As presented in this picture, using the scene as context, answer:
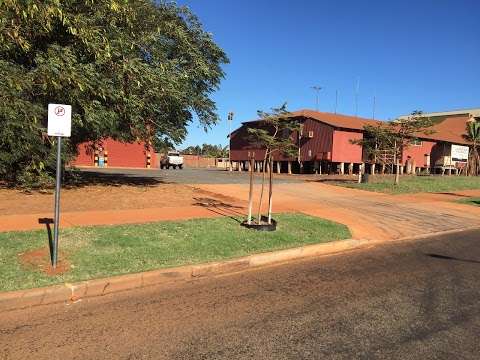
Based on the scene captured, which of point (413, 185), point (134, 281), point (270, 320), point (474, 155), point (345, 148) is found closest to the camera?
point (270, 320)

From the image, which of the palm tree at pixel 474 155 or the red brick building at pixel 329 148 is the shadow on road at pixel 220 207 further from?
the palm tree at pixel 474 155

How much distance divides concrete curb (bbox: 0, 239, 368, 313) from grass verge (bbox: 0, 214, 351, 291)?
0.19 m

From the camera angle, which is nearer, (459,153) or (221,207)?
(221,207)

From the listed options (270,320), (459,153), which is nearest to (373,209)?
(270,320)

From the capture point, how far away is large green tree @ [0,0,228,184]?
1024cm

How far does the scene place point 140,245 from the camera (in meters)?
A: 8.15

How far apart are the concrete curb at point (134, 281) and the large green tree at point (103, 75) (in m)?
4.08

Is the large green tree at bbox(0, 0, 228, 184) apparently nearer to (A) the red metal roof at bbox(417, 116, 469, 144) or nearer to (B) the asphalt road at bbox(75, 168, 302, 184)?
(B) the asphalt road at bbox(75, 168, 302, 184)

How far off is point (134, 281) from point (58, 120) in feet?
7.85

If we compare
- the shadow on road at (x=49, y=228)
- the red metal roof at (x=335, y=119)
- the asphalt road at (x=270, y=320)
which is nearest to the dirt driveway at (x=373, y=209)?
the asphalt road at (x=270, y=320)

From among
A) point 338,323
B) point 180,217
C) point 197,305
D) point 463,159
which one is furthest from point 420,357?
point 463,159

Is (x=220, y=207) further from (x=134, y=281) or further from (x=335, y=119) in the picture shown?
(x=335, y=119)

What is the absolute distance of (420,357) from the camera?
173 inches

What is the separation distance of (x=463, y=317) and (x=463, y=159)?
1497 inches
